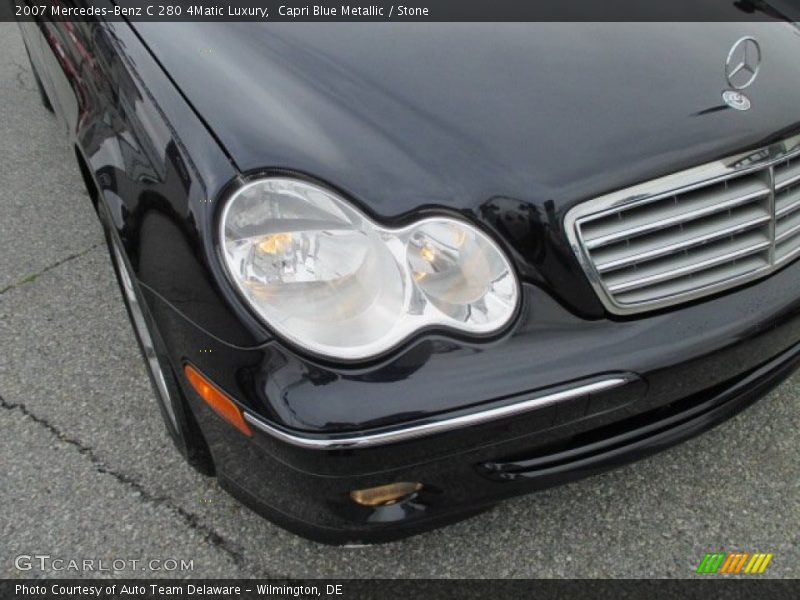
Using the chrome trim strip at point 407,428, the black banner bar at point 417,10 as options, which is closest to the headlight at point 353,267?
the chrome trim strip at point 407,428

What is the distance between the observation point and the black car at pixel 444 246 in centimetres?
137

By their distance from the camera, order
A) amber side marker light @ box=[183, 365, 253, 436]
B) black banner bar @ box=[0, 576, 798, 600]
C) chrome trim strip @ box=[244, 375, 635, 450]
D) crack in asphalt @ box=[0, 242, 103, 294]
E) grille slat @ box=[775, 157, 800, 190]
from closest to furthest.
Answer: chrome trim strip @ box=[244, 375, 635, 450] < amber side marker light @ box=[183, 365, 253, 436] < grille slat @ box=[775, 157, 800, 190] < black banner bar @ box=[0, 576, 798, 600] < crack in asphalt @ box=[0, 242, 103, 294]

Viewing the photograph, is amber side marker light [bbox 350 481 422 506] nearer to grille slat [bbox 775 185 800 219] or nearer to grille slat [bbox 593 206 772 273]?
grille slat [bbox 593 206 772 273]

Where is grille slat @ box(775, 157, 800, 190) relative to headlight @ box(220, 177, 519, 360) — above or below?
above

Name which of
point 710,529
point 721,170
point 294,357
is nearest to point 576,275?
point 721,170

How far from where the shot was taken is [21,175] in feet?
12.0

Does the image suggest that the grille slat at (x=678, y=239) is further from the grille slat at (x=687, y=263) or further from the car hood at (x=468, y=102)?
the car hood at (x=468, y=102)

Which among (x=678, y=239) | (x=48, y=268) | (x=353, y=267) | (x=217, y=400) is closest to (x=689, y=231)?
(x=678, y=239)

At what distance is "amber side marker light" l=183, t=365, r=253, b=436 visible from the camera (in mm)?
1432

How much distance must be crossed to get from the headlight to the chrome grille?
0.22m

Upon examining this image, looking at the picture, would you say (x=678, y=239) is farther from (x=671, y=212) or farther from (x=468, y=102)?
(x=468, y=102)

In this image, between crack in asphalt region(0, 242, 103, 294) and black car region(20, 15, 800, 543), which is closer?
black car region(20, 15, 800, 543)

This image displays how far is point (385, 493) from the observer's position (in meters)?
1.48

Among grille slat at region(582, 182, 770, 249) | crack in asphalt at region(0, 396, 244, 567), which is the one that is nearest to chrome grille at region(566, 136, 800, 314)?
grille slat at region(582, 182, 770, 249)
